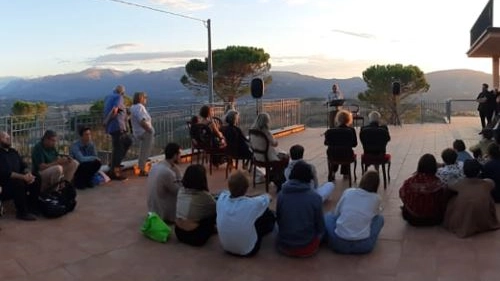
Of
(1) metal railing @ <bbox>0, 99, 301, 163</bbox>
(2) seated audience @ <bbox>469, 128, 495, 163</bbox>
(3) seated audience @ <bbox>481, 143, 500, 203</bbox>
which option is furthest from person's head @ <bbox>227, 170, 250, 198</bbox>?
(1) metal railing @ <bbox>0, 99, 301, 163</bbox>

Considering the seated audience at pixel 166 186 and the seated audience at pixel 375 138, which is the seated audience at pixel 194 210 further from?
the seated audience at pixel 375 138

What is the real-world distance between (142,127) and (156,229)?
3.51 metres

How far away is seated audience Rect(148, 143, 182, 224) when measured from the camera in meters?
5.55

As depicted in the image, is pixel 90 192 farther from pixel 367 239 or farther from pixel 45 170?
pixel 367 239

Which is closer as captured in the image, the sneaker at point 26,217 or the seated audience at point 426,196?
the seated audience at point 426,196

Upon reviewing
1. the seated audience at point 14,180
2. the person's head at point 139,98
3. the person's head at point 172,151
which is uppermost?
the person's head at point 139,98

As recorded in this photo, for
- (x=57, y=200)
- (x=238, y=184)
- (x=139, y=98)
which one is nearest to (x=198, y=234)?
(x=238, y=184)

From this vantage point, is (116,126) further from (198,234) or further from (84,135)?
(198,234)

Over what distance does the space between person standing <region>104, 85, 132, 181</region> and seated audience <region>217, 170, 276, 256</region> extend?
12.8 feet

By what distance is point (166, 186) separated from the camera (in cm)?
554

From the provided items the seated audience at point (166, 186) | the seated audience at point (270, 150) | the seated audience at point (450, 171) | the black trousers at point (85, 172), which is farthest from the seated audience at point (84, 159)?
the seated audience at point (450, 171)

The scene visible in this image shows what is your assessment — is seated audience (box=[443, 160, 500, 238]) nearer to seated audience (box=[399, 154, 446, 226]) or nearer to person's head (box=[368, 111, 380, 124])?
seated audience (box=[399, 154, 446, 226])

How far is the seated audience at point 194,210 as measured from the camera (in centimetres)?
496

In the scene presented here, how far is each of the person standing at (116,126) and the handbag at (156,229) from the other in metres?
3.15
